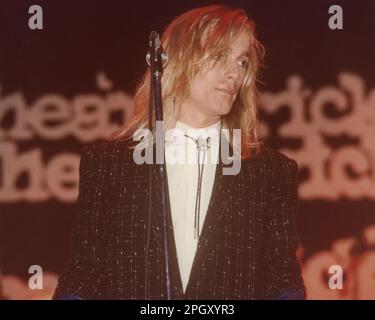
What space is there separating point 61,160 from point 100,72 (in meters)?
0.45

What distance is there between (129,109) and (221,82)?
111 cm

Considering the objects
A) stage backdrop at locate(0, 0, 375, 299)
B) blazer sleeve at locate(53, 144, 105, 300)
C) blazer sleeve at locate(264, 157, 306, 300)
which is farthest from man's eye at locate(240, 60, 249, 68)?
stage backdrop at locate(0, 0, 375, 299)

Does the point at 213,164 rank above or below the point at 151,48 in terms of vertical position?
below

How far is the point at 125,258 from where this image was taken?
5.47 ft

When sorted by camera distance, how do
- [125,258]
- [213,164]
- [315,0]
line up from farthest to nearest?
1. [315,0]
2. [213,164]
3. [125,258]

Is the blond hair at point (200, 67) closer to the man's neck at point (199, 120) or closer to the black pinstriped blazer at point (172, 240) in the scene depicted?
the man's neck at point (199, 120)

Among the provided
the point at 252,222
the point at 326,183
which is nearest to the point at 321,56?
the point at 326,183

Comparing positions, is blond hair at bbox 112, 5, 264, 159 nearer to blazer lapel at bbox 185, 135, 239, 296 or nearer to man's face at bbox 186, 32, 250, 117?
man's face at bbox 186, 32, 250, 117

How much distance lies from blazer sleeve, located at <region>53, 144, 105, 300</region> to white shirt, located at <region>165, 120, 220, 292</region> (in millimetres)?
205

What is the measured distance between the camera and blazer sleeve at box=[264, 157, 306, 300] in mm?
1655

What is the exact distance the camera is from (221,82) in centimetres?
185

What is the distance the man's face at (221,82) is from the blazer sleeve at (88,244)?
347 millimetres
